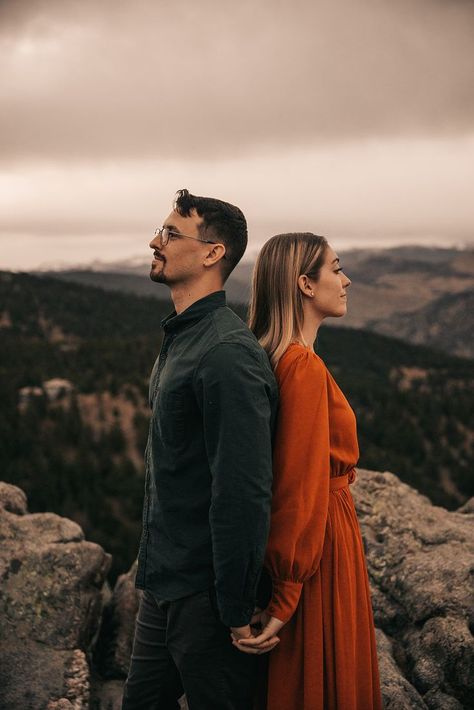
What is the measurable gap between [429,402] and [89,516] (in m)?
18.1

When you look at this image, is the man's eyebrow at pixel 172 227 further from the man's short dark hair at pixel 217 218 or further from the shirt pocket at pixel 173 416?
the shirt pocket at pixel 173 416

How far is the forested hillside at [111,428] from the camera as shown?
1295 centimetres

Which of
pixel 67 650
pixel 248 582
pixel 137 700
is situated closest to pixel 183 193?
pixel 248 582

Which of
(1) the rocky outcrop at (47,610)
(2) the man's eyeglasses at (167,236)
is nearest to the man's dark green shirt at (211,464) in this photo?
(2) the man's eyeglasses at (167,236)

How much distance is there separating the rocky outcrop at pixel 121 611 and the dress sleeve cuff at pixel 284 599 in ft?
5.03

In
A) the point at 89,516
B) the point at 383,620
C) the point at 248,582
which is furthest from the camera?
the point at 89,516

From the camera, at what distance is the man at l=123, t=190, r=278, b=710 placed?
2057 mm

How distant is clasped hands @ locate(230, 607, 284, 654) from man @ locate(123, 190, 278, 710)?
1 centimetres

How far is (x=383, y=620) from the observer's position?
4.01 m

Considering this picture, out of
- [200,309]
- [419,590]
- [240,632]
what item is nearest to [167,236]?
[200,309]

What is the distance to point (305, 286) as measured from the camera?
251cm

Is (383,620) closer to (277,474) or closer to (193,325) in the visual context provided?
(277,474)

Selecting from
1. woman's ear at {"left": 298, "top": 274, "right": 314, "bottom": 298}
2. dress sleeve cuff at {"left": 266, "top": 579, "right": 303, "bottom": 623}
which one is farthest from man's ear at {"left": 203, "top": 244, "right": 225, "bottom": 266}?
dress sleeve cuff at {"left": 266, "top": 579, "right": 303, "bottom": 623}

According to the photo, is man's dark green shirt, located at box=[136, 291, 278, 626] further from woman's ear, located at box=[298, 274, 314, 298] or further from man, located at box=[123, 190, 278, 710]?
woman's ear, located at box=[298, 274, 314, 298]
